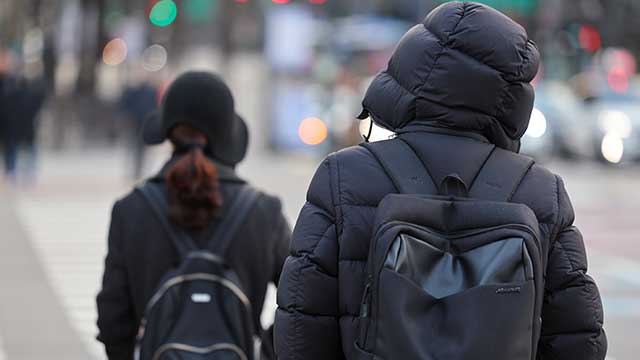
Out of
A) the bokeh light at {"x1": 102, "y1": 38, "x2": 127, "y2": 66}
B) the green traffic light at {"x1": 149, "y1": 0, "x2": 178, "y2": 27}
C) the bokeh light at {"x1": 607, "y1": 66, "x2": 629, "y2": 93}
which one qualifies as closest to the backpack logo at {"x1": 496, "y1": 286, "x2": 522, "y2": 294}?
the bokeh light at {"x1": 607, "y1": 66, "x2": 629, "y2": 93}

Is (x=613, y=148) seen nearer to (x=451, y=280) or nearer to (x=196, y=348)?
(x=196, y=348)

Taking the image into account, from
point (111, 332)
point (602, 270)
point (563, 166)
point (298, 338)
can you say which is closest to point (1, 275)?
point (602, 270)

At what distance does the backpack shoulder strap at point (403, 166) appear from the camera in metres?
3.58

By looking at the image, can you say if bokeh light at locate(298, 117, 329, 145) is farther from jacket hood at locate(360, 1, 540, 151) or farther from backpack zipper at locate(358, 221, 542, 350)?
backpack zipper at locate(358, 221, 542, 350)

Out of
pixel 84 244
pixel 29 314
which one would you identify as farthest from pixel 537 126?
pixel 29 314

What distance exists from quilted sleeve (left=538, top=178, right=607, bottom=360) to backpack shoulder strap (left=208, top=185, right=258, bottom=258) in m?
1.54

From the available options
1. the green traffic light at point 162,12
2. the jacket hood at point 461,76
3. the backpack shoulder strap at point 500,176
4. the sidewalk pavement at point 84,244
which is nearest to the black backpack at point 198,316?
the jacket hood at point 461,76

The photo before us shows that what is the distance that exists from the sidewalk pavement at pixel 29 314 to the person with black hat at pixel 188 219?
5.40m

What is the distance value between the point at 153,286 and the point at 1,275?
10044mm

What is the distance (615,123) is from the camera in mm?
32594

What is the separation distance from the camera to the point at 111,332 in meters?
5.02

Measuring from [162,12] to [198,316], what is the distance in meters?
35.1

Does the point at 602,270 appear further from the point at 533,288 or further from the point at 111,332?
the point at 533,288

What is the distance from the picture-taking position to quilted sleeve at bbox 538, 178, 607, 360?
3650 mm
